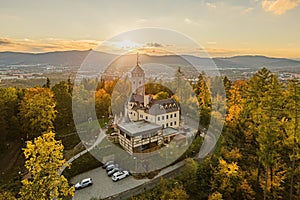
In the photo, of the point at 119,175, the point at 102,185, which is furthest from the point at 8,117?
the point at 119,175

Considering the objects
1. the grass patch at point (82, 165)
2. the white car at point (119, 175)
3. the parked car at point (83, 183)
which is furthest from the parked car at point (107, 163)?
the parked car at point (83, 183)

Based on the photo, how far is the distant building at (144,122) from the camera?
63.1 feet

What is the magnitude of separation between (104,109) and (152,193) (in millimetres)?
18438

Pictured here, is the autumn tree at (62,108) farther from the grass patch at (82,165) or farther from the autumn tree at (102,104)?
the grass patch at (82,165)

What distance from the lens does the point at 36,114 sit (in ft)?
62.3

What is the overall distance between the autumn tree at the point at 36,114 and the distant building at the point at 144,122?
631cm

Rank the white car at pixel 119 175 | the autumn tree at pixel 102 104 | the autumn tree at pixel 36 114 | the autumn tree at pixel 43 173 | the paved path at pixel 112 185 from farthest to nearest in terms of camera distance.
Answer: the autumn tree at pixel 102 104 → the autumn tree at pixel 36 114 → the white car at pixel 119 175 → the paved path at pixel 112 185 → the autumn tree at pixel 43 173

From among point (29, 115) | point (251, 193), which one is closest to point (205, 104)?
point (251, 193)

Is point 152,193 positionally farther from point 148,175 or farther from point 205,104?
point 205,104

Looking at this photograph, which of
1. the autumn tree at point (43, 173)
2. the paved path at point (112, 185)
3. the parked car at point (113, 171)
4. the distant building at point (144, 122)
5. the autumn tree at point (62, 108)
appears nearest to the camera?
the autumn tree at point (43, 173)

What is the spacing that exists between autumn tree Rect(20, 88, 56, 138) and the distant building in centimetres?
631

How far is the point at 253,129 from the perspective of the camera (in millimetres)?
17125

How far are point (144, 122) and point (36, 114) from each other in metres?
10.0

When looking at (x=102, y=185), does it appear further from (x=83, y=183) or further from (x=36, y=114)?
(x=36, y=114)
